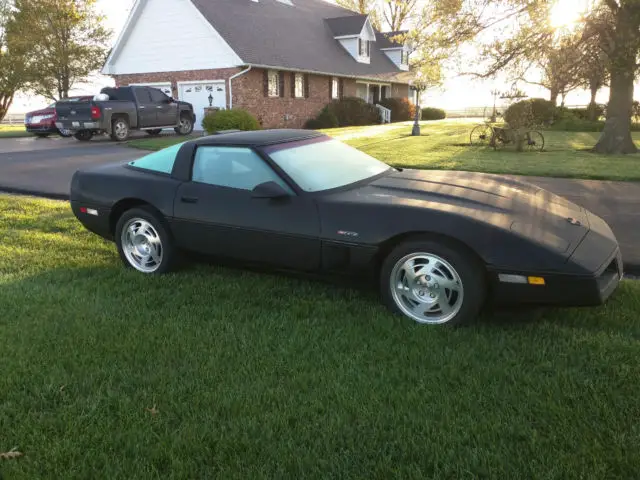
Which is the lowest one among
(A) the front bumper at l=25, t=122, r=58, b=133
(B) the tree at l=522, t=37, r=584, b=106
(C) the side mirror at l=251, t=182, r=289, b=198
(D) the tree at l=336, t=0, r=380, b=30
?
(C) the side mirror at l=251, t=182, r=289, b=198

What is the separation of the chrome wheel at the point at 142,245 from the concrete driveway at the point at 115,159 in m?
4.41

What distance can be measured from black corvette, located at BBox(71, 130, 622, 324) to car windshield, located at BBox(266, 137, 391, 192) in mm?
15

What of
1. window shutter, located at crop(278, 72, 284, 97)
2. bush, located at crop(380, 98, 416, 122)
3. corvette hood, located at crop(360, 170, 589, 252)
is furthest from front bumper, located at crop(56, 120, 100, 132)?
bush, located at crop(380, 98, 416, 122)

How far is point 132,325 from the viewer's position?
3.92m

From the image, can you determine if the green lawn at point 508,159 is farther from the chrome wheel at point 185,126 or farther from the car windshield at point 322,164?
the car windshield at point 322,164

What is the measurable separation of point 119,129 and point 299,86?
11.7 meters

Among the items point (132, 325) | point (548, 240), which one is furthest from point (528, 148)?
point (132, 325)

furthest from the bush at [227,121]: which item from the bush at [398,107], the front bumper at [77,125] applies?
the bush at [398,107]

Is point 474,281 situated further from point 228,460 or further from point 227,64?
point 227,64

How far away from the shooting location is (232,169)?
4699 millimetres

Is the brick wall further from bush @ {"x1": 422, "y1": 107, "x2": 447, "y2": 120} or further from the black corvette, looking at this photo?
the black corvette

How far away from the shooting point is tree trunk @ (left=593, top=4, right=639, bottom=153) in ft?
46.2

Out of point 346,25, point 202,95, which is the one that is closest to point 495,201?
point 202,95

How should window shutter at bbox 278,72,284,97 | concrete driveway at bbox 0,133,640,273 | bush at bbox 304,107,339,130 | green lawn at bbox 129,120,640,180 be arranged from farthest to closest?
bush at bbox 304,107,339,130 < window shutter at bbox 278,72,284,97 < green lawn at bbox 129,120,640,180 < concrete driveway at bbox 0,133,640,273
